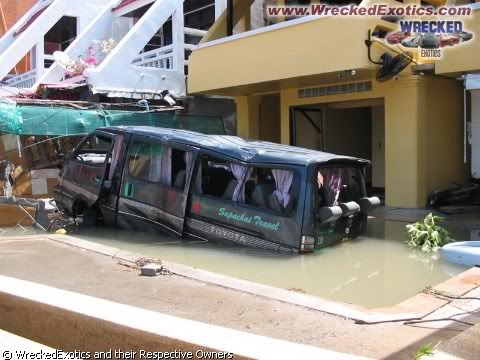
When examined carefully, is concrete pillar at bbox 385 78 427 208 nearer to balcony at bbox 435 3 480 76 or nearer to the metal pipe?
balcony at bbox 435 3 480 76

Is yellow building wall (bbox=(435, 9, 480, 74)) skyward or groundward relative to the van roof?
skyward

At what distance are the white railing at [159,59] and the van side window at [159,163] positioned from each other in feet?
27.8

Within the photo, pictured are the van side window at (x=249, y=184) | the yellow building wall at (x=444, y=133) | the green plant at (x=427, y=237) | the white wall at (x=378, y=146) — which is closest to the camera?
the van side window at (x=249, y=184)

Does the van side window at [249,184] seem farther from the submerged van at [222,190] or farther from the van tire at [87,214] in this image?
the van tire at [87,214]

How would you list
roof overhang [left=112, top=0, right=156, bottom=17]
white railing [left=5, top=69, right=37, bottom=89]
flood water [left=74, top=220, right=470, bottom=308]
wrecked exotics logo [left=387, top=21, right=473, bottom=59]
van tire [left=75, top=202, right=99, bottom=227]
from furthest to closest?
white railing [left=5, top=69, right=37, bottom=89], roof overhang [left=112, top=0, right=156, bottom=17], wrecked exotics logo [left=387, top=21, right=473, bottom=59], van tire [left=75, top=202, right=99, bottom=227], flood water [left=74, top=220, right=470, bottom=308]

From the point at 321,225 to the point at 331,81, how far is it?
21.3ft

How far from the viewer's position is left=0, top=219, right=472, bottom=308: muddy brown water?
5926 mm

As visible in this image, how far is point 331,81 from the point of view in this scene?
42.7 ft

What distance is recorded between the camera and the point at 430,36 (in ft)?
37.7

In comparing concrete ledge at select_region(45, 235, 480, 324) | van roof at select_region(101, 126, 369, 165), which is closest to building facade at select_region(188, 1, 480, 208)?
van roof at select_region(101, 126, 369, 165)

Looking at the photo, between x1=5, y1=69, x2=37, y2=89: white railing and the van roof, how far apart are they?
1107 cm

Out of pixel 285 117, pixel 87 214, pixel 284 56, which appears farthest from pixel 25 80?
pixel 87 214

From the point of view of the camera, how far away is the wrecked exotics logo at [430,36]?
36.4 ft

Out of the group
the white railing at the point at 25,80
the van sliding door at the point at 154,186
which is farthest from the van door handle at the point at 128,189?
the white railing at the point at 25,80
